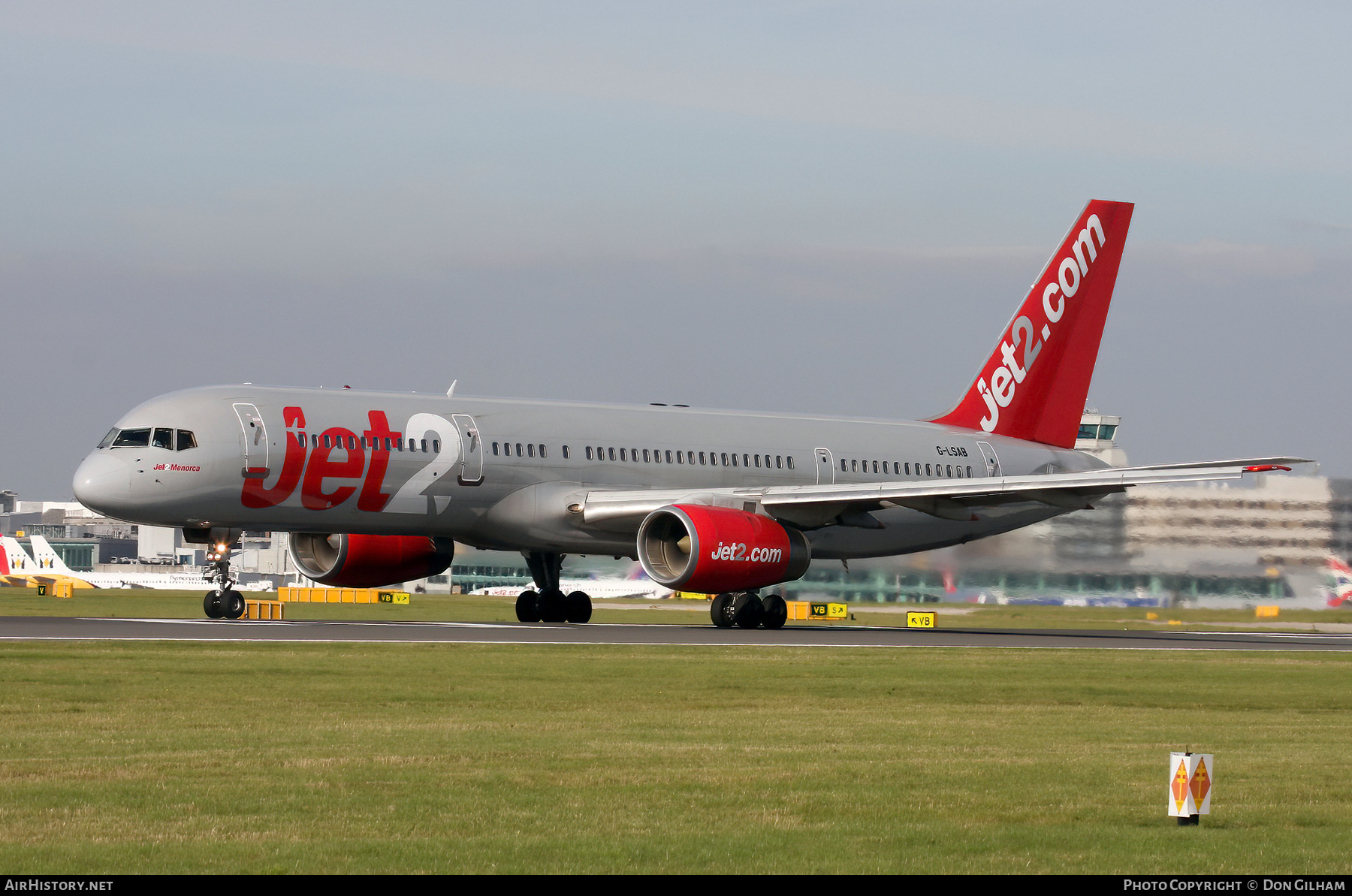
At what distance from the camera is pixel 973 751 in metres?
15.0

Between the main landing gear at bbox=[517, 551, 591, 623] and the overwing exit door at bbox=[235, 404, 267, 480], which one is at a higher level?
the overwing exit door at bbox=[235, 404, 267, 480]

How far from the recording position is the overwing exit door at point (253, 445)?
107 feet

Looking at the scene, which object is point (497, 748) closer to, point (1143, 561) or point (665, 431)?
point (665, 431)

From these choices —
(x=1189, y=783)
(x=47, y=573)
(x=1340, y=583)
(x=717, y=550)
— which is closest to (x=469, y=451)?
(x=717, y=550)

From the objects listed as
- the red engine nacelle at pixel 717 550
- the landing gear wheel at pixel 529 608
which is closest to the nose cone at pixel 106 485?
the red engine nacelle at pixel 717 550

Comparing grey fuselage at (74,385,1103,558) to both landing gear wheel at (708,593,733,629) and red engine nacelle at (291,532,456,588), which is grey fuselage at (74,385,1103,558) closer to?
red engine nacelle at (291,532,456,588)

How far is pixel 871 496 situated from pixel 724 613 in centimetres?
401

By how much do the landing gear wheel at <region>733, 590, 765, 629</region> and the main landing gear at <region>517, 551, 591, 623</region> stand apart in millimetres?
4569

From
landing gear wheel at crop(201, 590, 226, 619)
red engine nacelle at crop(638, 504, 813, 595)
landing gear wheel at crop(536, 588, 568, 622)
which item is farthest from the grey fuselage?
landing gear wheel at crop(536, 588, 568, 622)

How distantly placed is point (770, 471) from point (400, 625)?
9999 millimetres

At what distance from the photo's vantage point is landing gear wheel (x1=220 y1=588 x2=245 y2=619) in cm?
3350

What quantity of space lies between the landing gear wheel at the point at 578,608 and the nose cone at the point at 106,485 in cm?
1090
